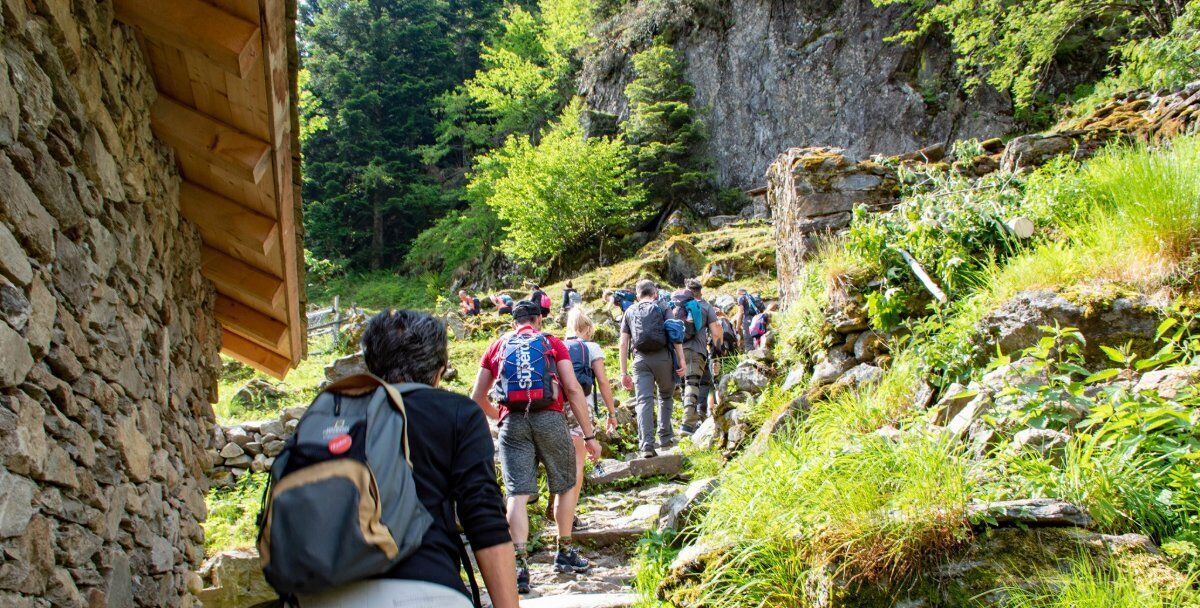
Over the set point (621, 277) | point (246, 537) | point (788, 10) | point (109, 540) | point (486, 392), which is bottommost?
point (246, 537)

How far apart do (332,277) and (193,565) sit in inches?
1197

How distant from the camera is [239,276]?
16.2 ft

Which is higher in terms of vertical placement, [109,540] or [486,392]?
[486,392]

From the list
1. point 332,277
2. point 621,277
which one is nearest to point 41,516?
point 621,277

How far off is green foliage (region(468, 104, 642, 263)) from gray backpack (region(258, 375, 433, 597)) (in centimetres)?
2210

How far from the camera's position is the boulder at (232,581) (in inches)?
197

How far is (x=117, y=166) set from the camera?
9.64ft

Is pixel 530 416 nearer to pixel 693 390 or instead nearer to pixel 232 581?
pixel 232 581

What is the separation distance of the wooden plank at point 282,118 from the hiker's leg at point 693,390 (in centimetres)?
469

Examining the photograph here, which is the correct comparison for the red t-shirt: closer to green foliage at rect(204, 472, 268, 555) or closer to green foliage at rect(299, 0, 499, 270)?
green foliage at rect(204, 472, 268, 555)

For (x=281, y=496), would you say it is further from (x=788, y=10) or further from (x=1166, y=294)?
(x=788, y=10)

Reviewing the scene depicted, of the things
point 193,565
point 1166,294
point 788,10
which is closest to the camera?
point 1166,294

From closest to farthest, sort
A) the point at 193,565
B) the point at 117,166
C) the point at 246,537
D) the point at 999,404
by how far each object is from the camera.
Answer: the point at 117,166 → the point at 999,404 → the point at 193,565 → the point at 246,537

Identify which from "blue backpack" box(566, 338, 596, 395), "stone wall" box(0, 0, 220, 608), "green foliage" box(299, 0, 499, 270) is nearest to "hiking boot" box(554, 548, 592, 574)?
"blue backpack" box(566, 338, 596, 395)
